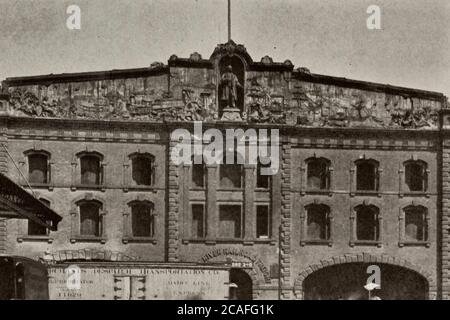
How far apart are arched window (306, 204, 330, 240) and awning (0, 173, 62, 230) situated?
14.8 meters

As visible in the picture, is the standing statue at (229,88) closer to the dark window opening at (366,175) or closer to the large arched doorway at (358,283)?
the dark window opening at (366,175)

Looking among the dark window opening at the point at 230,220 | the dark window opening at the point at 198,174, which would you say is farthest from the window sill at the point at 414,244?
the dark window opening at the point at 198,174

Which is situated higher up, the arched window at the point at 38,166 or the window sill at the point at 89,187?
the arched window at the point at 38,166

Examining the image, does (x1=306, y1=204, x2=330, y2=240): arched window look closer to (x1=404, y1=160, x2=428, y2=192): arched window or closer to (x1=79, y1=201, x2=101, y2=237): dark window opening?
(x1=404, y1=160, x2=428, y2=192): arched window

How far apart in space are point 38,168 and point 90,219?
353 centimetres

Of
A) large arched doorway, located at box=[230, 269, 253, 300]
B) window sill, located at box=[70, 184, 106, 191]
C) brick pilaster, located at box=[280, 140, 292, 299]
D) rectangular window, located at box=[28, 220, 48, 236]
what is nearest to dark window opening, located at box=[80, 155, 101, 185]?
window sill, located at box=[70, 184, 106, 191]

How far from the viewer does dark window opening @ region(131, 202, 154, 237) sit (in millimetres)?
38344

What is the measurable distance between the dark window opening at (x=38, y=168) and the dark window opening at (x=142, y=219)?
4.56 meters

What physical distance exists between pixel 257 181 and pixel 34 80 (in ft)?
39.6

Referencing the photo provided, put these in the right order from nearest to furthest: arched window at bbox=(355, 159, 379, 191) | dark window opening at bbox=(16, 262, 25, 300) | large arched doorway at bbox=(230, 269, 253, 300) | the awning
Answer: the awning
dark window opening at bbox=(16, 262, 25, 300)
large arched doorway at bbox=(230, 269, 253, 300)
arched window at bbox=(355, 159, 379, 191)

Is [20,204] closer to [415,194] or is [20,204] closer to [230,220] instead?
[230,220]

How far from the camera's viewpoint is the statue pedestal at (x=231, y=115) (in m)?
39.1

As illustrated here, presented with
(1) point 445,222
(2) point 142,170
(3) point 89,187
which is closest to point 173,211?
(2) point 142,170

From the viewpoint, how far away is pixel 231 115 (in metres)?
39.1
